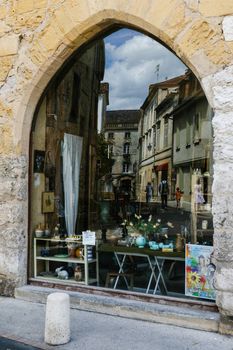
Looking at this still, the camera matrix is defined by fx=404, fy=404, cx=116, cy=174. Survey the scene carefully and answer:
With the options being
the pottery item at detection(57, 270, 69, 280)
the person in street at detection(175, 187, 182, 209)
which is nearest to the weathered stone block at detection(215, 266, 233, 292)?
the person in street at detection(175, 187, 182, 209)

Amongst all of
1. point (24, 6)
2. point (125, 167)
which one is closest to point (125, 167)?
point (125, 167)

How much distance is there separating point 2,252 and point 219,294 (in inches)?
111

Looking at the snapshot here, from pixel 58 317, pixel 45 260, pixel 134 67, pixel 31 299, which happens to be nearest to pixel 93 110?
pixel 134 67

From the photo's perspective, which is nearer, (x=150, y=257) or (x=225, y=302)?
(x=225, y=302)

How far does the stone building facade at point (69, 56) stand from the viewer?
155 inches

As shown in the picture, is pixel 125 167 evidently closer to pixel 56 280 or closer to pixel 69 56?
pixel 69 56

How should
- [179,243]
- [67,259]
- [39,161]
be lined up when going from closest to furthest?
[179,243], [67,259], [39,161]

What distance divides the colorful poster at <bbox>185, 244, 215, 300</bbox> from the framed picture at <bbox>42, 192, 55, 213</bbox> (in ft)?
6.85

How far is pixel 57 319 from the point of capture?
12.1ft

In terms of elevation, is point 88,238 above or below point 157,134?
below

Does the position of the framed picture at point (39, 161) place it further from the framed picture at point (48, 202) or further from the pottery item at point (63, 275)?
the pottery item at point (63, 275)

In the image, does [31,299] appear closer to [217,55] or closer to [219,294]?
[219,294]

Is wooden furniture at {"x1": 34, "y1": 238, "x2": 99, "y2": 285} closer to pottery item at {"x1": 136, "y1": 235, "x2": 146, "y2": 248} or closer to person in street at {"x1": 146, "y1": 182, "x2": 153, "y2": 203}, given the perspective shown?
pottery item at {"x1": 136, "y1": 235, "x2": 146, "y2": 248}

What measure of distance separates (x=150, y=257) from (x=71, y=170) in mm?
1765
